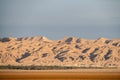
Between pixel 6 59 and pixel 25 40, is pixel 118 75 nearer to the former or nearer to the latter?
pixel 6 59

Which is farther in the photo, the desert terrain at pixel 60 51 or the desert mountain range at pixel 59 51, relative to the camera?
the desert mountain range at pixel 59 51

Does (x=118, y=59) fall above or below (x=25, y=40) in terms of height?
below

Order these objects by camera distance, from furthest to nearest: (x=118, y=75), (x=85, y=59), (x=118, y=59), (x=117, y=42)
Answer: (x=117, y=42)
(x=85, y=59)
(x=118, y=59)
(x=118, y=75)

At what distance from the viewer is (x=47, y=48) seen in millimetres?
31547

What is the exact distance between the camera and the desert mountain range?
27425 millimetres

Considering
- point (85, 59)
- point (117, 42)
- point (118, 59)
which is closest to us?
point (118, 59)

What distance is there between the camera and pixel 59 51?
101 feet

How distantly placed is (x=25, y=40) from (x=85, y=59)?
654cm

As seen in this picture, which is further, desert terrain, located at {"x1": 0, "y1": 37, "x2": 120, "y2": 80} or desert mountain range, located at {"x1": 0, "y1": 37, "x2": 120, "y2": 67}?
desert mountain range, located at {"x1": 0, "y1": 37, "x2": 120, "y2": 67}

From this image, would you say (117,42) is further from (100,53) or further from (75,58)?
(75,58)

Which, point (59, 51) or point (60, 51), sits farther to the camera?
point (60, 51)

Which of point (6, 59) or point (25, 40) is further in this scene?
point (25, 40)

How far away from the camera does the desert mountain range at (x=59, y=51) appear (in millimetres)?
27425

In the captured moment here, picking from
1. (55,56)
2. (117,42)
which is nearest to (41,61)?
(55,56)
